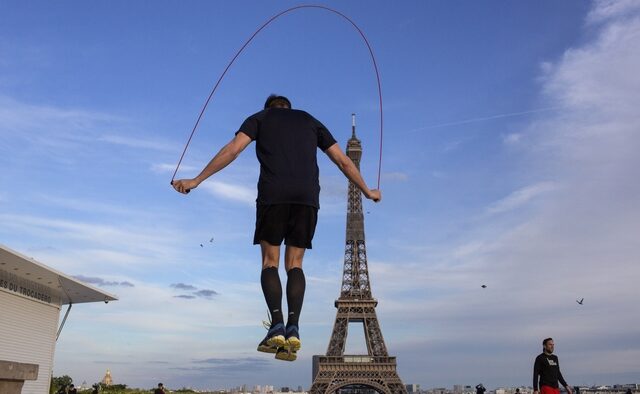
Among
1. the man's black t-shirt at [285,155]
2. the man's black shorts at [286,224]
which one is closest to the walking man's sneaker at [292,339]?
the man's black shorts at [286,224]

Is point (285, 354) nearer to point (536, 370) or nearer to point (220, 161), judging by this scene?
point (220, 161)

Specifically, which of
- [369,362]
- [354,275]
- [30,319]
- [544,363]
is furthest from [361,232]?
[544,363]

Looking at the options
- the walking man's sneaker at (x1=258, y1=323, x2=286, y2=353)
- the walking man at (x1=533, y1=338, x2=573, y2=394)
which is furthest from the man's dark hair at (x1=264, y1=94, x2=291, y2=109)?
the walking man at (x1=533, y1=338, x2=573, y2=394)

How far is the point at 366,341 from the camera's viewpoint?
9031cm

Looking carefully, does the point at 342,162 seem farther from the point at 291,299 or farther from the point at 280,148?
the point at 291,299

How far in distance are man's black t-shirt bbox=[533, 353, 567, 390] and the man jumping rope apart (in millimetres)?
8124

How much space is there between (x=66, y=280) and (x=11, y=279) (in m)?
2.91

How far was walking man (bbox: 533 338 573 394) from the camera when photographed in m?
11.1

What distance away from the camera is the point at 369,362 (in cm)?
8675

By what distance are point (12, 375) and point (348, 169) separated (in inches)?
131

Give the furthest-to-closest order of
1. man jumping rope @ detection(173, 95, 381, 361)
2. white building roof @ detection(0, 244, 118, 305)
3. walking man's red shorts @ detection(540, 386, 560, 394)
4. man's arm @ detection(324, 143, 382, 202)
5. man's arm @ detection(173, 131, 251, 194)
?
white building roof @ detection(0, 244, 118, 305) < walking man's red shorts @ detection(540, 386, 560, 394) < man's arm @ detection(324, 143, 382, 202) < man jumping rope @ detection(173, 95, 381, 361) < man's arm @ detection(173, 131, 251, 194)

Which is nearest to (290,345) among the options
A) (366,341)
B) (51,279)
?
(51,279)

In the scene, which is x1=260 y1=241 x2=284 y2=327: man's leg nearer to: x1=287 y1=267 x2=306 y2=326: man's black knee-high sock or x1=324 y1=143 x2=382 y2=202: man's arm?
x1=287 y1=267 x2=306 y2=326: man's black knee-high sock

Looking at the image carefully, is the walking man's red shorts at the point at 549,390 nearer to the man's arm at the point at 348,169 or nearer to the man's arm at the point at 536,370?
the man's arm at the point at 536,370
